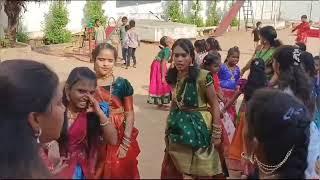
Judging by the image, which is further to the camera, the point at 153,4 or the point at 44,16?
the point at 153,4

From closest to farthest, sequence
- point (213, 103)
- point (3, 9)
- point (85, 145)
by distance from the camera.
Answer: point (85, 145), point (213, 103), point (3, 9)

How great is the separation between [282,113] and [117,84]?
1.82 meters

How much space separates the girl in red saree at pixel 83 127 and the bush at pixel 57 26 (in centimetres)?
1288

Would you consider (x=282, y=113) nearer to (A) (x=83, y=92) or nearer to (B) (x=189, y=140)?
(A) (x=83, y=92)

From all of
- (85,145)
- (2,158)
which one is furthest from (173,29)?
(2,158)

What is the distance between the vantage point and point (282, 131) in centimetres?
192

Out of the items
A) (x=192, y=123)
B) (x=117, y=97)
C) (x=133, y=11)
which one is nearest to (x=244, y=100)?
(x=192, y=123)

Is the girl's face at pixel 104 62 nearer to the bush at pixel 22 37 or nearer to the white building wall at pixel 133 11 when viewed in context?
the bush at pixel 22 37

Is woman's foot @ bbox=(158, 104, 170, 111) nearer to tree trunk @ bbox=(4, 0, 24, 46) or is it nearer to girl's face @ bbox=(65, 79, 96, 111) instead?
girl's face @ bbox=(65, 79, 96, 111)

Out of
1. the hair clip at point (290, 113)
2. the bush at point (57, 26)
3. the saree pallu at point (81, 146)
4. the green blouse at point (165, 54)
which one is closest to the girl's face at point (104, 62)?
the saree pallu at point (81, 146)

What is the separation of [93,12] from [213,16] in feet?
21.8

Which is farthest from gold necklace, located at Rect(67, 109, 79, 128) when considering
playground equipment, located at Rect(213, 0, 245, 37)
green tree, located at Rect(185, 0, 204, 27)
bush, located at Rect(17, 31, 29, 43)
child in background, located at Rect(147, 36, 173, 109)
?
green tree, located at Rect(185, 0, 204, 27)

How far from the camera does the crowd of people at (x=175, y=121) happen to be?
5.47 feet

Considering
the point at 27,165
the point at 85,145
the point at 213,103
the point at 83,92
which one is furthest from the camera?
the point at 213,103
